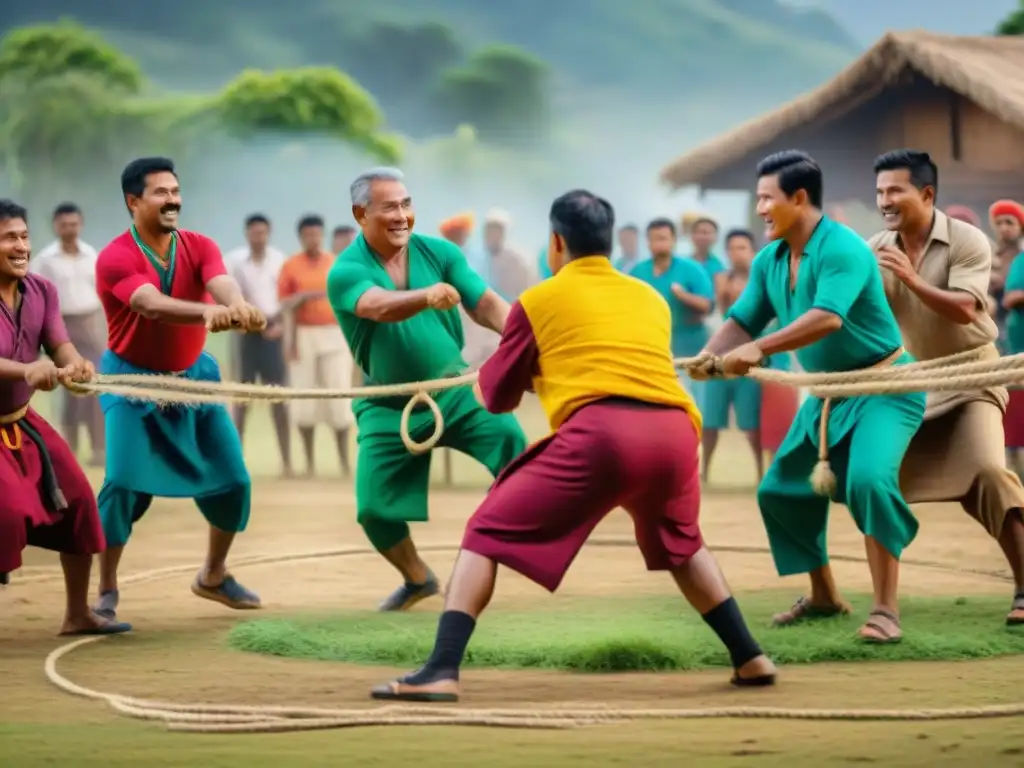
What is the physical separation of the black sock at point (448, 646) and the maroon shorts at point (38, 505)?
6.23 ft

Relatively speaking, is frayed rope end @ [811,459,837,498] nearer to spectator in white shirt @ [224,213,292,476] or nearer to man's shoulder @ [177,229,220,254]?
man's shoulder @ [177,229,220,254]

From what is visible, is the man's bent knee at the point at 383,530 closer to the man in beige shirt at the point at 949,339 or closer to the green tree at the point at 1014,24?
the man in beige shirt at the point at 949,339

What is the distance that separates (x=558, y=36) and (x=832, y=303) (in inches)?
1863

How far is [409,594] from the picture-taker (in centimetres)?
786

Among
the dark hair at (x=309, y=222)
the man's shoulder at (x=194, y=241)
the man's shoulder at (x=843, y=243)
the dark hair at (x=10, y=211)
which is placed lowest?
the man's shoulder at (x=843, y=243)

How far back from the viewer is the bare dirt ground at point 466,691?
4938 mm

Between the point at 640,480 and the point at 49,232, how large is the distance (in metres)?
29.2

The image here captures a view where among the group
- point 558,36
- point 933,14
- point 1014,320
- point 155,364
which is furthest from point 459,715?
point 558,36

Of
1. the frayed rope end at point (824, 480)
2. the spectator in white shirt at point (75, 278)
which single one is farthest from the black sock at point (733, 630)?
the spectator in white shirt at point (75, 278)

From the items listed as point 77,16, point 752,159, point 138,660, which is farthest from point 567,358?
point 77,16

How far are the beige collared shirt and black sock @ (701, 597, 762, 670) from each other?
1.79 m

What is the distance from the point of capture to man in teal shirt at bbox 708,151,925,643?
6.61 meters

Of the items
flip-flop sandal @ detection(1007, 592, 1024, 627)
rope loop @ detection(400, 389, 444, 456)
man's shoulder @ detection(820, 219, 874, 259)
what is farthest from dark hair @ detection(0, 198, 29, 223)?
flip-flop sandal @ detection(1007, 592, 1024, 627)

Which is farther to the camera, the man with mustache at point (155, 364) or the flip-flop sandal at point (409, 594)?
the flip-flop sandal at point (409, 594)
